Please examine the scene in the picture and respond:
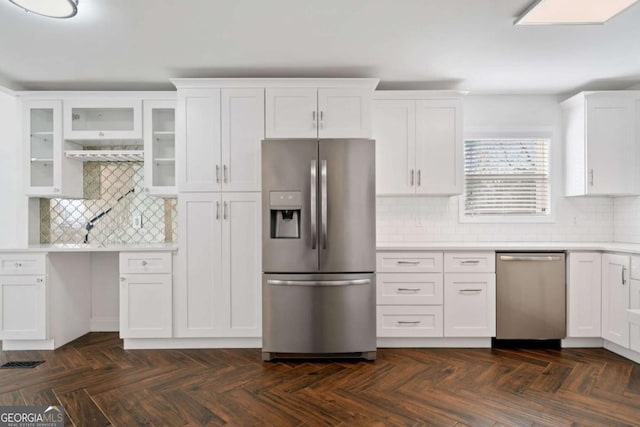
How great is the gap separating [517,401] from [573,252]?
1.63 m

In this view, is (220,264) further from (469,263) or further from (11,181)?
(11,181)

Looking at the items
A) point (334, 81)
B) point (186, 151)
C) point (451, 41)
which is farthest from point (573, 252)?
point (186, 151)

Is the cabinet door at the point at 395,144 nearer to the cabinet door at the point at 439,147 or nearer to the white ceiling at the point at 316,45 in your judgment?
the cabinet door at the point at 439,147

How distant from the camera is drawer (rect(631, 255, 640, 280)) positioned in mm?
3018

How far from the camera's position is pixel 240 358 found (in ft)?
10.4

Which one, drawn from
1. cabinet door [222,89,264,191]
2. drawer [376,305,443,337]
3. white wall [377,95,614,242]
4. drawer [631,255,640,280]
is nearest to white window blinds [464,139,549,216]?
white wall [377,95,614,242]

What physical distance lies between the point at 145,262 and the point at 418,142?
2.82m

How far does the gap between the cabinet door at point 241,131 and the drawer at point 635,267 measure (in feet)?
10.8

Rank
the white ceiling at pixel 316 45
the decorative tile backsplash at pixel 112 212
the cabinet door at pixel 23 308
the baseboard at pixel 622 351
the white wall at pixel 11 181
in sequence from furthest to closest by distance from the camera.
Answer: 1. the decorative tile backsplash at pixel 112 212
2. the white wall at pixel 11 181
3. the cabinet door at pixel 23 308
4. the baseboard at pixel 622 351
5. the white ceiling at pixel 316 45

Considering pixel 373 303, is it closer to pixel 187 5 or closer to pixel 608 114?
pixel 187 5

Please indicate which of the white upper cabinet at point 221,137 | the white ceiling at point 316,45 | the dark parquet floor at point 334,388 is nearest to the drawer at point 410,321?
the dark parquet floor at point 334,388

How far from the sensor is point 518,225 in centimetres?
398

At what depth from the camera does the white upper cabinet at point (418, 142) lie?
3613mm

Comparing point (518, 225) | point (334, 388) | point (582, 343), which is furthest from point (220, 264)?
point (582, 343)
